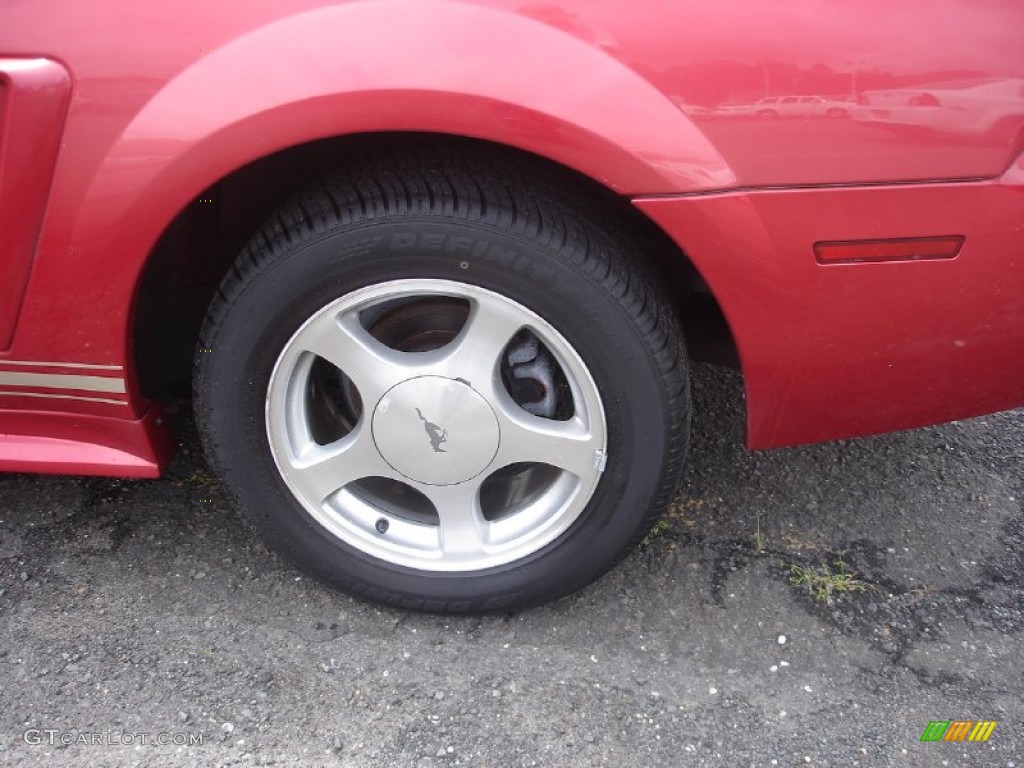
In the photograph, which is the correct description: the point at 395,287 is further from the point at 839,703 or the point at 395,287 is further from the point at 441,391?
the point at 839,703

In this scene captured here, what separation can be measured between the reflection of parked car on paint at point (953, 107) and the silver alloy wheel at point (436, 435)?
2.15 feet

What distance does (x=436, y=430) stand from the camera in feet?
6.17

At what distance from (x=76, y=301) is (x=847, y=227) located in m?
1.36

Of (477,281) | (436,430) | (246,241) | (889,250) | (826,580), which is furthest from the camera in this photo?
(826,580)

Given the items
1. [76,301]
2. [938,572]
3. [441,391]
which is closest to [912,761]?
[938,572]

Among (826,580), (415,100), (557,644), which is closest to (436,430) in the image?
(557,644)

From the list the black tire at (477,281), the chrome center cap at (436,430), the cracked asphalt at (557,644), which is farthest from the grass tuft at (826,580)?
the chrome center cap at (436,430)

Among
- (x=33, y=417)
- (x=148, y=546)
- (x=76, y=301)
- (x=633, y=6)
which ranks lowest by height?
(x=148, y=546)

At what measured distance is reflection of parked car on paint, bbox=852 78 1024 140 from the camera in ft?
4.96

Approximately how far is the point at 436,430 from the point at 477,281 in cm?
33

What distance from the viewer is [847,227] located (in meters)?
1.61

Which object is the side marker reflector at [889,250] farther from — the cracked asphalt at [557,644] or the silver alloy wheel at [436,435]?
the cracked asphalt at [557,644]

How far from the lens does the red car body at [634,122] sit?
1.51 m

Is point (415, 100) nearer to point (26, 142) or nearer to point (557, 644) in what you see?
Result: point (26, 142)
